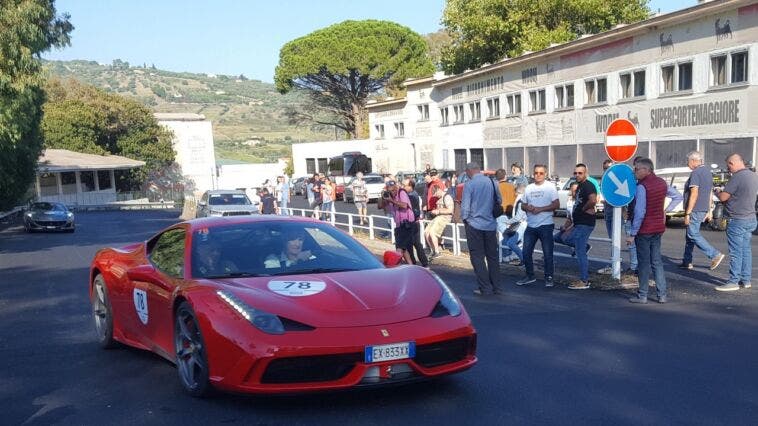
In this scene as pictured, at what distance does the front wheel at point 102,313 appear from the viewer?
7207mm

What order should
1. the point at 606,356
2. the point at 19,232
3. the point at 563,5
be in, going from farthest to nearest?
the point at 563,5 → the point at 19,232 → the point at 606,356

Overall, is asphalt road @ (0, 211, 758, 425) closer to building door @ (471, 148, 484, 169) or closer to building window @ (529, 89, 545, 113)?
building window @ (529, 89, 545, 113)

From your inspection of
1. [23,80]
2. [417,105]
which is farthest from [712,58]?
[417,105]

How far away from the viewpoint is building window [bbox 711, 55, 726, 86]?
25.6 m

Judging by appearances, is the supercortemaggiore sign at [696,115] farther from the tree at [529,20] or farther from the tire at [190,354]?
the tire at [190,354]

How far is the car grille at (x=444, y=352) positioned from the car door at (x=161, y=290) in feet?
6.44

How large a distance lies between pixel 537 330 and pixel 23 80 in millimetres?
15957

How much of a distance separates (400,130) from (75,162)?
2373 centimetres

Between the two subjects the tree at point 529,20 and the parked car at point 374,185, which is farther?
the tree at point 529,20

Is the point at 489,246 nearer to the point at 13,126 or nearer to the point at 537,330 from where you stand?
the point at 537,330

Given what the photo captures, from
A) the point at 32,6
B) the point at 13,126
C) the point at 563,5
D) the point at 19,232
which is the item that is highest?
the point at 563,5

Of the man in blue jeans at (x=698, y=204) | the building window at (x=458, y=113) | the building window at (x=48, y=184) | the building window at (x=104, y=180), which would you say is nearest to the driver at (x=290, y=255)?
the man in blue jeans at (x=698, y=204)

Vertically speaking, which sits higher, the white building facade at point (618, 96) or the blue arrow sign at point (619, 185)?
the white building facade at point (618, 96)

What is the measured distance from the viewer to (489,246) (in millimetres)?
9992
